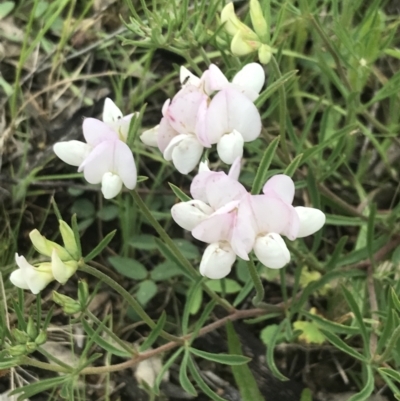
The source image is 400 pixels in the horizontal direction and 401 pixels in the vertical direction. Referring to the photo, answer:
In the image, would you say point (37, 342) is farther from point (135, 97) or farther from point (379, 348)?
point (135, 97)

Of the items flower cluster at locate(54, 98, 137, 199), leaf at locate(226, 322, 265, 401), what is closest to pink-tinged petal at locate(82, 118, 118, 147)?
flower cluster at locate(54, 98, 137, 199)

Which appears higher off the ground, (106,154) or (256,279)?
(106,154)

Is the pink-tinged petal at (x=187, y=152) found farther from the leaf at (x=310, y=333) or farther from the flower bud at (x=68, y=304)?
the leaf at (x=310, y=333)

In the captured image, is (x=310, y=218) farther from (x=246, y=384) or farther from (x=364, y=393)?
(x=246, y=384)

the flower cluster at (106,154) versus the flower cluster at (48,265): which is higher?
the flower cluster at (106,154)

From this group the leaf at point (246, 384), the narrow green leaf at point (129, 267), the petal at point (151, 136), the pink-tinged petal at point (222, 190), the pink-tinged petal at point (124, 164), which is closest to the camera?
the pink-tinged petal at point (222, 190)

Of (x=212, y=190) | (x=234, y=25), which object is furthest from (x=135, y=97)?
(x=212, y=190)

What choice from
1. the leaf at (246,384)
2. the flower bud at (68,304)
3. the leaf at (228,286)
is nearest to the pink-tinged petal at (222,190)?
the flower bud at (68,304)

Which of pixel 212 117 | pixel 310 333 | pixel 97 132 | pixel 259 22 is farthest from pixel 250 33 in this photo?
pixel 310 333
